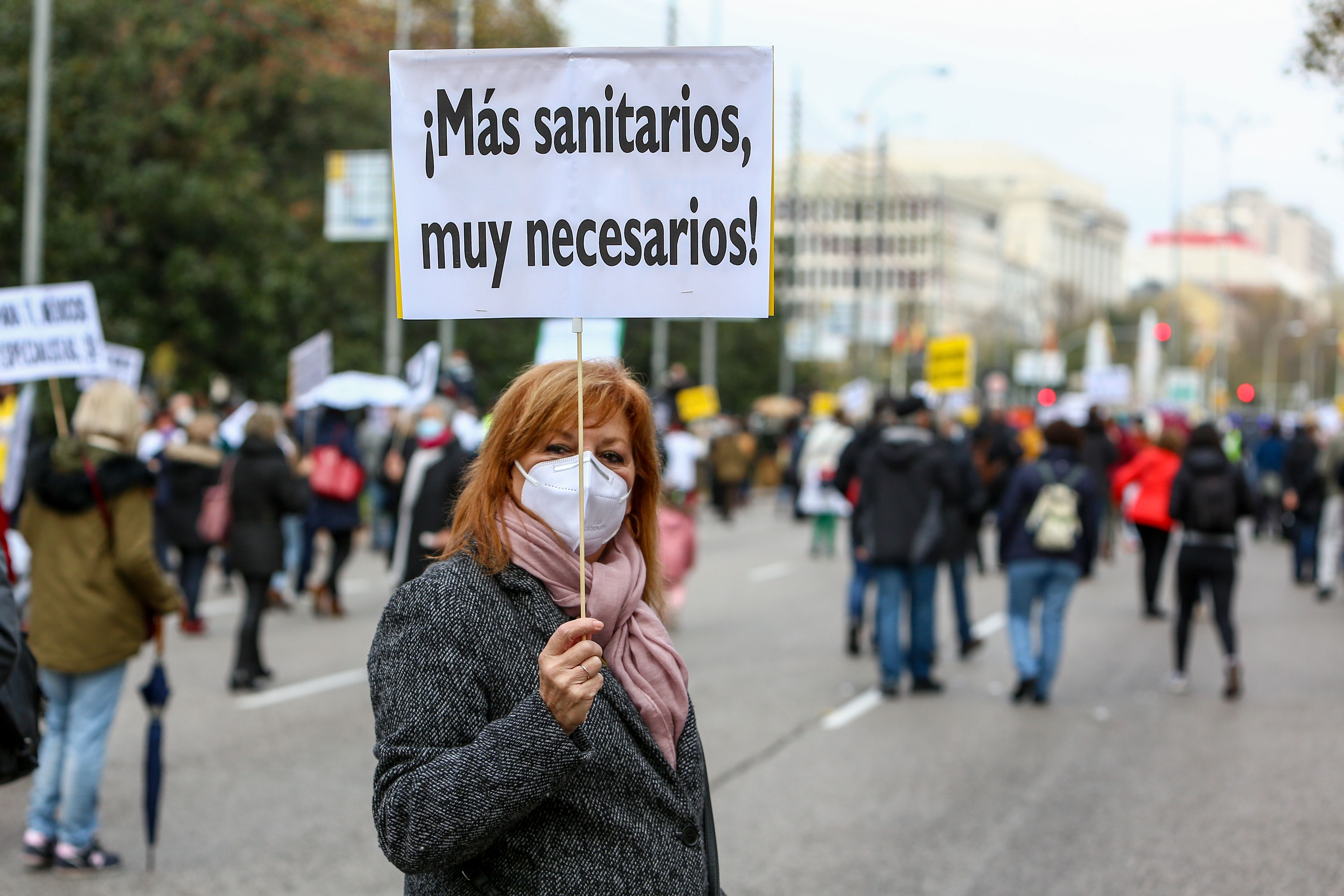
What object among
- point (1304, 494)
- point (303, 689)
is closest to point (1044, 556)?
point (303, 689)

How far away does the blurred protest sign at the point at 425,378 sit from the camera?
12.5m

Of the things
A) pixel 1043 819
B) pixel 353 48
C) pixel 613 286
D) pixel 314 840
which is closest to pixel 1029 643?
pixel 1043 819

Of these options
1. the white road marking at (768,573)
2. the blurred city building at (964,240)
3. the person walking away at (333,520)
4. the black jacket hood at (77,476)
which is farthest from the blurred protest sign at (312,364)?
the blurred city building at (964,240)

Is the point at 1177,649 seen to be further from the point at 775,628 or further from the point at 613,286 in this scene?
the point at 613,286

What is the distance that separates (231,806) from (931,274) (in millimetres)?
127160

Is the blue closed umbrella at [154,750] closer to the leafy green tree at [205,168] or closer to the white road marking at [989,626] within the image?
the white road marking at [989,626]

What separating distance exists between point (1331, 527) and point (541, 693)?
16.8 meters

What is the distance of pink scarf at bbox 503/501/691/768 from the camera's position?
8.63 ft

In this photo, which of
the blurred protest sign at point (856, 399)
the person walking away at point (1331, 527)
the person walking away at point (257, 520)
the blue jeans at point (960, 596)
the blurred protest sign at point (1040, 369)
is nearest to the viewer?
the person walking away at point (257, 520)

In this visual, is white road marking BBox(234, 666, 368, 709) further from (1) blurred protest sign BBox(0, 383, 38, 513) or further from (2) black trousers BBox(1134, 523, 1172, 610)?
(2) black trousers BBox(1134, 523, 1172, 610)

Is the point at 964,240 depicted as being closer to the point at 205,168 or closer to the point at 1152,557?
the point at 205,168

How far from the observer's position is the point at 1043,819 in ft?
23.4

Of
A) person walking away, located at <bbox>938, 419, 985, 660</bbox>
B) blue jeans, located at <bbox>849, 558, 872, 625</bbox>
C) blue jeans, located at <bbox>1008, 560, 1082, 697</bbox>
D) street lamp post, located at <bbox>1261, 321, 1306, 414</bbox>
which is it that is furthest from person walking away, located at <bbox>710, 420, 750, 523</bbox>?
street lamp post, located at <bbox>1261, 321, 1306, 414</bbox>

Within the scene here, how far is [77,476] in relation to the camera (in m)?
6.20
